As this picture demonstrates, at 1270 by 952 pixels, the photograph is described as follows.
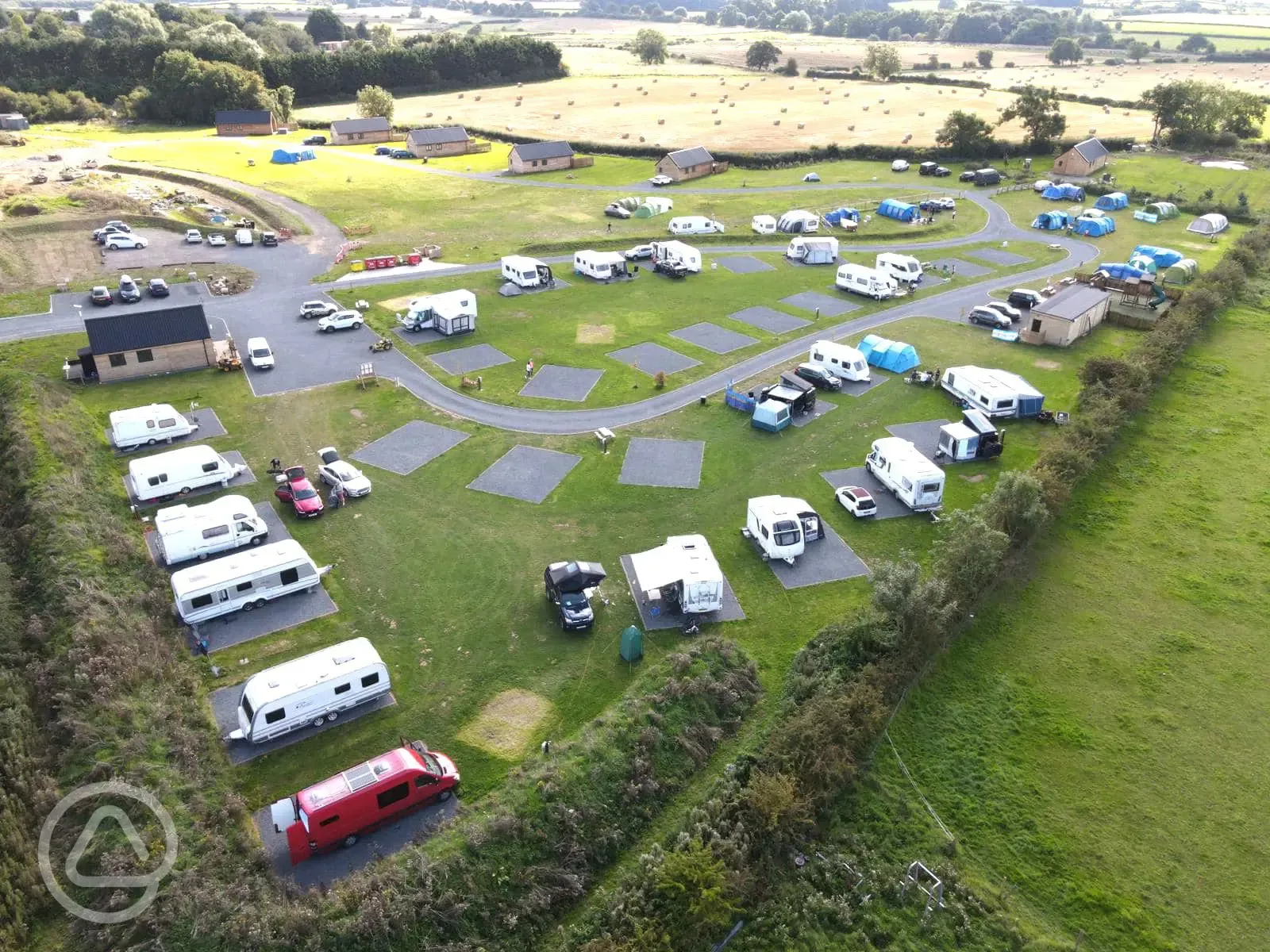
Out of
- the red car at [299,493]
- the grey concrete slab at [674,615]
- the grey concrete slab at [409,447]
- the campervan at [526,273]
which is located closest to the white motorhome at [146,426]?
the red car at [299,493]

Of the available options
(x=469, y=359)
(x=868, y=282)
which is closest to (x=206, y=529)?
(x=469, y=359)

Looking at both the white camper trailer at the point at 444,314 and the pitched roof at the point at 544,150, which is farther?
the pitched roof at the point at 544,150

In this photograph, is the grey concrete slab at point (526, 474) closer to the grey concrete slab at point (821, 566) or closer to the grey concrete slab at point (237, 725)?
the grey concrete slab at point (821, 566)

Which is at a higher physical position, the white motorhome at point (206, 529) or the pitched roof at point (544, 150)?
the pitched roof at point (544, 150)

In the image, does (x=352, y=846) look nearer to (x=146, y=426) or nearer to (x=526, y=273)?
(x=146, y=426)

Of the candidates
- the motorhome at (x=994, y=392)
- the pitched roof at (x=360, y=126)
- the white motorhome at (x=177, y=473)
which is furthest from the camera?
the pitched roof at (x=360, y=126)

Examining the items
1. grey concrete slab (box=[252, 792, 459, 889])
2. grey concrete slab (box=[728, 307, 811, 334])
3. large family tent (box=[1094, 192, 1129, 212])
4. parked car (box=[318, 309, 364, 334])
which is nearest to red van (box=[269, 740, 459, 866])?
grey concrete slab (box=[252, 792, 459, 889])
